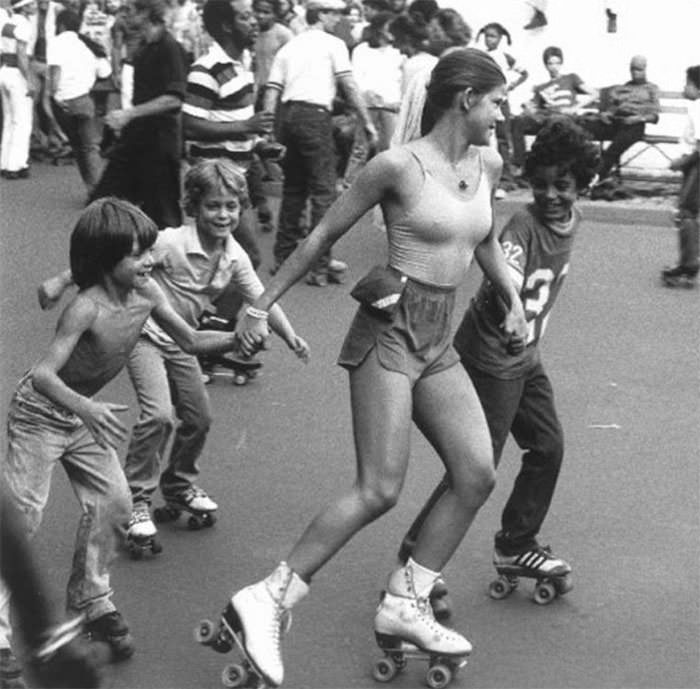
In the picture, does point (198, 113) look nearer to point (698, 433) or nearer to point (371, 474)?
point (698, 433)

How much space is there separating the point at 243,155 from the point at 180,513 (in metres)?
3.62

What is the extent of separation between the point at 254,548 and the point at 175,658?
112cm

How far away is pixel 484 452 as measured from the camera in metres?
5.29

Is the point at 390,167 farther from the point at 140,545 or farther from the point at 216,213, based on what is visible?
the point at 140,545

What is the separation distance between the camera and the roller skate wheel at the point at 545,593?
5.99 meters

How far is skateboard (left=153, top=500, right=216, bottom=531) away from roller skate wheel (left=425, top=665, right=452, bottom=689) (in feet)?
5.64

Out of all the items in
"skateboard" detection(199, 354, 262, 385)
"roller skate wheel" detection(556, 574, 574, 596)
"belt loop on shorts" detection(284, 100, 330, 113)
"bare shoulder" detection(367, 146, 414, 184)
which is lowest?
"skateboard" detection(199, 354, 262, 385)

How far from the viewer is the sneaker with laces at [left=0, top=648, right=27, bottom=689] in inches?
202

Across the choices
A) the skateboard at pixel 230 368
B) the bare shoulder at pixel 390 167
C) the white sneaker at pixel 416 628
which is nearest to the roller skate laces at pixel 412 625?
the white sneaker at pixel 416 628

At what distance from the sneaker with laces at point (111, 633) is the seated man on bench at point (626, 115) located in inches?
429

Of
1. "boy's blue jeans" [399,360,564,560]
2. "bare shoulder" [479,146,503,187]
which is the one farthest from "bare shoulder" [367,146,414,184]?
"boy's blue jeans" [399,360,564,560]

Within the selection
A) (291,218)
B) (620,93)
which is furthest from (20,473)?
(620,93)

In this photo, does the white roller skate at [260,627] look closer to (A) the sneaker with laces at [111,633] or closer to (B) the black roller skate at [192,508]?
(A) the sneaker with laces at [111,633]

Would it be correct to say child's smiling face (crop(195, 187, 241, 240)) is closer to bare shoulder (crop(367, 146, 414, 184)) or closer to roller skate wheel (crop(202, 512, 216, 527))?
roller skate wheel (crop(202, 512, 216, 527))
